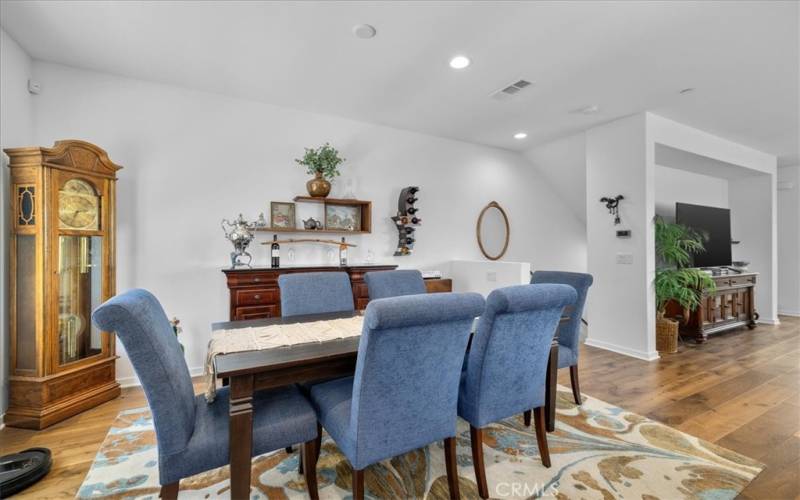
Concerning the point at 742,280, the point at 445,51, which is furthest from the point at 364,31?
the point at 742,280

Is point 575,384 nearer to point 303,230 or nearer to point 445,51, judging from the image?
point 445,51

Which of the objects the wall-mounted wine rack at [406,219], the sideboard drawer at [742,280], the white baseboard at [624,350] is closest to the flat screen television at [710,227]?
the sideboard drawer at [742,280]

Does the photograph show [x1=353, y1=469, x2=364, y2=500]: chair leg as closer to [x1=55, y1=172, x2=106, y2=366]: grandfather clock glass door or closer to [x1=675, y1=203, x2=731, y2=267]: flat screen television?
[x1=55, y1=172, x2=106, y2=366]: grandfather clock glass door

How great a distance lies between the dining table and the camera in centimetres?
133

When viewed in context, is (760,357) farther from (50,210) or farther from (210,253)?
(50,210)

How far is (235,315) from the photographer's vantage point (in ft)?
10.2

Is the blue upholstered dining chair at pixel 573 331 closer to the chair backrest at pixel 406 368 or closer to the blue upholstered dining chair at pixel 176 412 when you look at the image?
the chair backrest at pixel 406 368

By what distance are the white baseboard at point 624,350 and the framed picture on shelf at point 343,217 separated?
3.18m

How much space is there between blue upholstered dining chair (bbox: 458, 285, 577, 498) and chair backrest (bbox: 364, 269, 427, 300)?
111 cm

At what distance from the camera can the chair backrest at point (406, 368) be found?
1.27 m

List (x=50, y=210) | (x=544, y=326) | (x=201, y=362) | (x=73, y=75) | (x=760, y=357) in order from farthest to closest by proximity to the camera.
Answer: (x=760, y=357), (x=201, y=362), (x=73, y=75), (x=50, y=210), (x=544, y=326)

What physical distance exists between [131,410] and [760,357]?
6.08 metres

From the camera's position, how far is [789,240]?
6047 mm

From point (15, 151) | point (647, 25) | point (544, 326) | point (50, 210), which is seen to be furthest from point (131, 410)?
point (647, 25)
